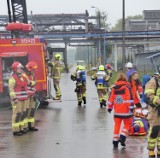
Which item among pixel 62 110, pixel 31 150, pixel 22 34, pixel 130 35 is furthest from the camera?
pixel 130 35

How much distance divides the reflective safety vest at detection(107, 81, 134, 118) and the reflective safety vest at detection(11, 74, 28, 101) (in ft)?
8.47

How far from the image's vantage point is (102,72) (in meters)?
16.9

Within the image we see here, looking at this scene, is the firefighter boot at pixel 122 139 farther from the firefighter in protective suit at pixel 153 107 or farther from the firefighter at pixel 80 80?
the firefighter at pixel 80 80

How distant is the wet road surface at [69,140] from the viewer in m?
8.34

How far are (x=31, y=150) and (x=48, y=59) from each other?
9050 millimetres

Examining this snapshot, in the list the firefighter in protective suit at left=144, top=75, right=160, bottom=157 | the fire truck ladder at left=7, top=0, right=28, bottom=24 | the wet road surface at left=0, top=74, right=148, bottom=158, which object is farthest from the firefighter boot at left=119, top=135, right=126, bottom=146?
the fire truck ladder at left=7, top=0, right=28, bottom=24

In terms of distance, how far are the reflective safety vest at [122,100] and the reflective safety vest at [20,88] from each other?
2.58m

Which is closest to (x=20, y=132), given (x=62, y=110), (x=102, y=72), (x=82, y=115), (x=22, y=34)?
(x=82, y=115)

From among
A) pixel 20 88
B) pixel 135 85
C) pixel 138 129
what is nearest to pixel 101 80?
pixel 135 85

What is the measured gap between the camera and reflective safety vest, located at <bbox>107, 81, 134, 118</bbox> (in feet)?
28.9

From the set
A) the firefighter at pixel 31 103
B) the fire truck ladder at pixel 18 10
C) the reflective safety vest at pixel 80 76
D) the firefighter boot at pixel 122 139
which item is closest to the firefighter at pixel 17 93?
the firefighter at pixel 31 103

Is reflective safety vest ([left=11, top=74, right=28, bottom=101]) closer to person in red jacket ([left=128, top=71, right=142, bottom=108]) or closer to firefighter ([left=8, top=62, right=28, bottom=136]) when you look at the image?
firefighter ([left=8, top=62, right=28, bottom=136])

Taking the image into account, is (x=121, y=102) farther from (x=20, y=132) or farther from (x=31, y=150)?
(x=20, y=132)

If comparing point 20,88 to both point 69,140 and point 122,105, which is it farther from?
point 122,105
